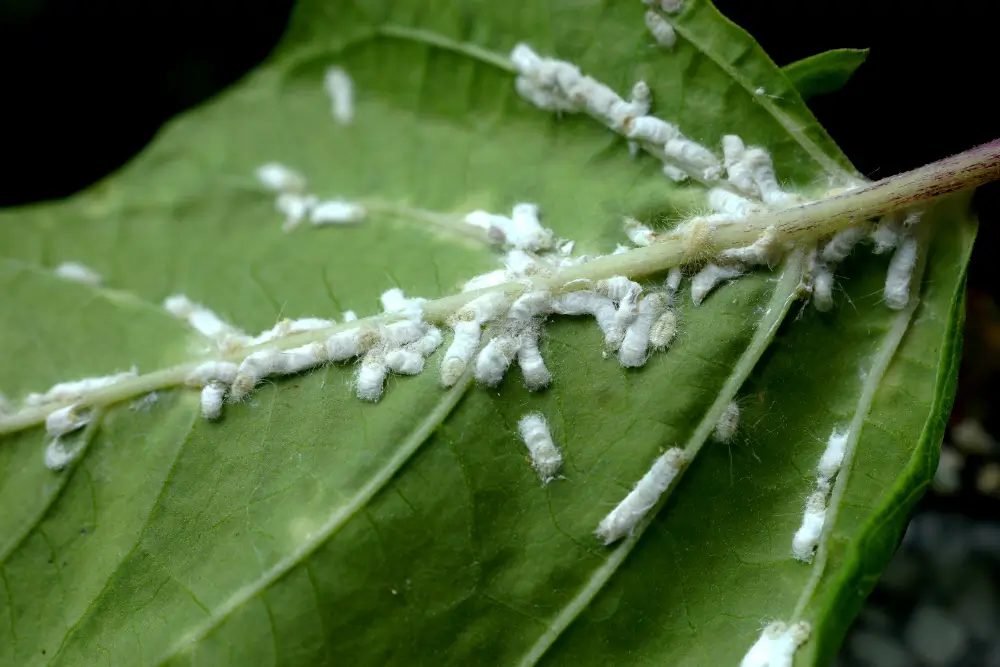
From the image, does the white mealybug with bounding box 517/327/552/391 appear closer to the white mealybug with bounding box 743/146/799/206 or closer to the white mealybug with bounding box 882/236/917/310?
the white mealybug with bounding box 743/146/799/206

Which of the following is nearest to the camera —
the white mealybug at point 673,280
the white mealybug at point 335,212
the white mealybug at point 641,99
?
the white mealybug at point 673,280

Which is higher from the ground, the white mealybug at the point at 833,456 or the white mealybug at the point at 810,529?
the white mealybug at the point at 833,456

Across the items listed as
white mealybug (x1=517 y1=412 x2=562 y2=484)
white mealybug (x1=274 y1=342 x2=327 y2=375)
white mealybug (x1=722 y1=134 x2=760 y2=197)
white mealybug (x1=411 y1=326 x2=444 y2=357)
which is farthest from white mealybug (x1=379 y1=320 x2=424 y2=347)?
white mealybug (x1=722 y1=134 x2=760 y2=197)

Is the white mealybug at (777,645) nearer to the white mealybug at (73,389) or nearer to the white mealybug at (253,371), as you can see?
the white mealybug at (253,371)

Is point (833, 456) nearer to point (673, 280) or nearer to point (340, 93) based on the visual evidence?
point (673, 280)

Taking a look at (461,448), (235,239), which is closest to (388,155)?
(235,239)

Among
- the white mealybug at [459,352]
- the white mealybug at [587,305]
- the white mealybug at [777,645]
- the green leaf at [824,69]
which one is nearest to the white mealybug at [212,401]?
the white mealybug at [459,352]

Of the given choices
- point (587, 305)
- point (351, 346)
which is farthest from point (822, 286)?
point (351, 346)
